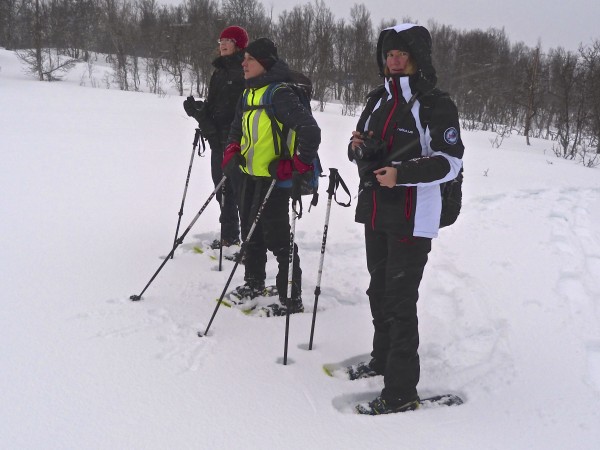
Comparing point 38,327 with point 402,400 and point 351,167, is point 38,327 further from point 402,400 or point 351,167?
point 351,167

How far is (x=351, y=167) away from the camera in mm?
8445

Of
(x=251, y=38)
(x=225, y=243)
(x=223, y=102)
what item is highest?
(x=251, y=38)

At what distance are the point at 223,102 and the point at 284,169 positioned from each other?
148cm

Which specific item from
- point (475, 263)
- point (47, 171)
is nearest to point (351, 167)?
point (475, 263)

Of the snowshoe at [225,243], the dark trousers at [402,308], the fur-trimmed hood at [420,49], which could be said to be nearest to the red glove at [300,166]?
the dark trousers at [402,308]

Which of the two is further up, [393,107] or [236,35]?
[236,35]

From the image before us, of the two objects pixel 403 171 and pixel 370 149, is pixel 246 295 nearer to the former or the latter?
pixel 370 149

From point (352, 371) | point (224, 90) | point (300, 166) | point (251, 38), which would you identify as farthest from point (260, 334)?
point (251, 38)

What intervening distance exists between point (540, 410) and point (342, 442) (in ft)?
3.71

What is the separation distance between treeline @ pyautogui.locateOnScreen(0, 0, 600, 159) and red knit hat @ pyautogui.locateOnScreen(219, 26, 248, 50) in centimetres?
2195

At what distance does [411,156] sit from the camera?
2250 millimetres

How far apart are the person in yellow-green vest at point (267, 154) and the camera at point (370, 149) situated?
615mm

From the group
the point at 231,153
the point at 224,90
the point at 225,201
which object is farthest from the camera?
the point at 225,201

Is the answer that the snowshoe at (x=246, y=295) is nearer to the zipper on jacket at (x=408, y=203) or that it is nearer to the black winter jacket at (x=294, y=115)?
the black winter jacket at (x=294, y=115)
